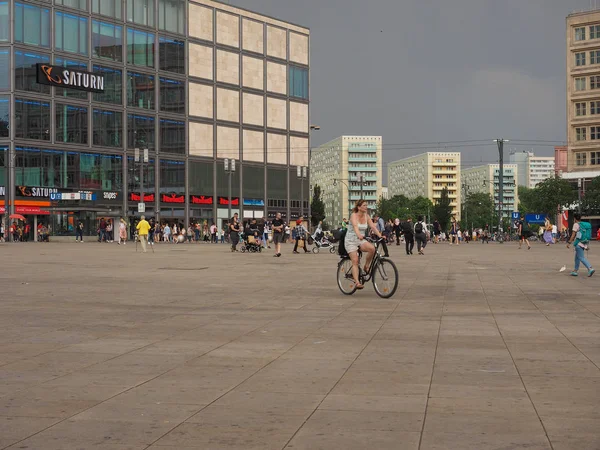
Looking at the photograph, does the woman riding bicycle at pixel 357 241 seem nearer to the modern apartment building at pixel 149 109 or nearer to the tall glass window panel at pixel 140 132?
the modern apartment building at pixel 149 109

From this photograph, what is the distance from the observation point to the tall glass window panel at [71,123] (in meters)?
71.2

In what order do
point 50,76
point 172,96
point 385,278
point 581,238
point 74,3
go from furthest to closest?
1. point 172,96
2. point 74,3
3. point 50,76
4. point 581,238
5. point 385,278

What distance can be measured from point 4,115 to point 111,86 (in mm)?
10827

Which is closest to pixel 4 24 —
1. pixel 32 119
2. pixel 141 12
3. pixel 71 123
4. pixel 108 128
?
pixel 32 119

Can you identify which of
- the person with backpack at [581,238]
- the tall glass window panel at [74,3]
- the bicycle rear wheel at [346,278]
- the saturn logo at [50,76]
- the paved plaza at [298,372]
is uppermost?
the tall glass window panel at [74,3]

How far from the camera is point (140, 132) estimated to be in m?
78.4

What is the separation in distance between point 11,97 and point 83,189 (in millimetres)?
9944

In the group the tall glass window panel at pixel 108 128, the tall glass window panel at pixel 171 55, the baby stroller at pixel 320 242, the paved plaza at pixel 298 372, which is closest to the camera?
the paved plaza at pixel 298 372

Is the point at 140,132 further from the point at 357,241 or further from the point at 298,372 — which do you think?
the point at 298,372

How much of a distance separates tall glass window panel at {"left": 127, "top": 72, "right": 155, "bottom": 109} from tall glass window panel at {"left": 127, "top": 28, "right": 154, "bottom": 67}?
1.19 m

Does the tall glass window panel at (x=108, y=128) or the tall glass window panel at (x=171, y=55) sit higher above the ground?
the tall glass window panel at (x=171, y=55)

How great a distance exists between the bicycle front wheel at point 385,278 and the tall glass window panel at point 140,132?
65.9 meters

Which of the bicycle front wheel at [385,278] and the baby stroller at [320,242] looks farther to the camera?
the baby stroller at [320,242]

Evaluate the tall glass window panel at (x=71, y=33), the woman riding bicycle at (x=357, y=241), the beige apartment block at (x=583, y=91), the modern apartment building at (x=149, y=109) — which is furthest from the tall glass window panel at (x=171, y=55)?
the woman riding bicycle at (x=357, y=241)
